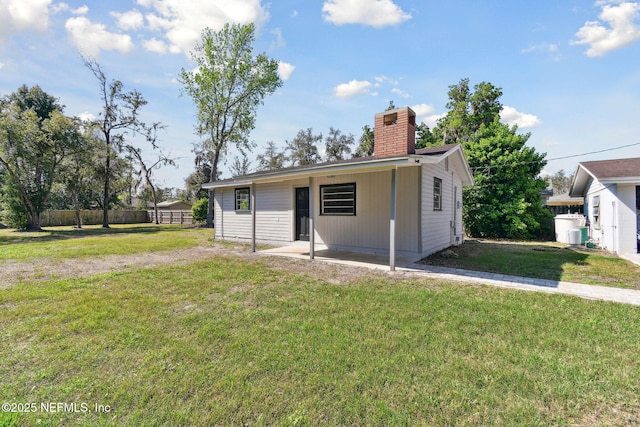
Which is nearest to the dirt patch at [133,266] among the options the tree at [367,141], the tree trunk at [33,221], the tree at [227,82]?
the tree at [227,82]

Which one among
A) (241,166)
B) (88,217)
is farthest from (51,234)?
(241,166)

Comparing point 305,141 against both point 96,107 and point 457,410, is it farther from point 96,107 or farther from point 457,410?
point 457,410

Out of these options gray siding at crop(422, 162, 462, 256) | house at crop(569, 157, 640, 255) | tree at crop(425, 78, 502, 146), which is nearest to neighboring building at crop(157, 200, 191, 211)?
tree at crop(425, 78, 502, 146)

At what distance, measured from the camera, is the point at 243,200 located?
11742 mm

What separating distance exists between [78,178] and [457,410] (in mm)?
27979

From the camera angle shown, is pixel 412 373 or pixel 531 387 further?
pixel 412 373

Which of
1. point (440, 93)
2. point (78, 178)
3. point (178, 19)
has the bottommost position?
point (78, 178)

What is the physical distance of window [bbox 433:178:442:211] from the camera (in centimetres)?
857

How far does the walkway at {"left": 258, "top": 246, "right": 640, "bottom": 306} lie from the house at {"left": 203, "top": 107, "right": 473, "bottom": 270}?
52 centimetres

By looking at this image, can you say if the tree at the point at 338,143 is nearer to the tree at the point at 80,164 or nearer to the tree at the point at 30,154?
the tree at the point at 80,164

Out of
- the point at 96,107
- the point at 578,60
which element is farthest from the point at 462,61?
the point at 96,107

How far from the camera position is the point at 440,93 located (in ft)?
70.9

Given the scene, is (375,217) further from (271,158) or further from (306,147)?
(271,158)

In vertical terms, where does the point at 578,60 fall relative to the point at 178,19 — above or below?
below
